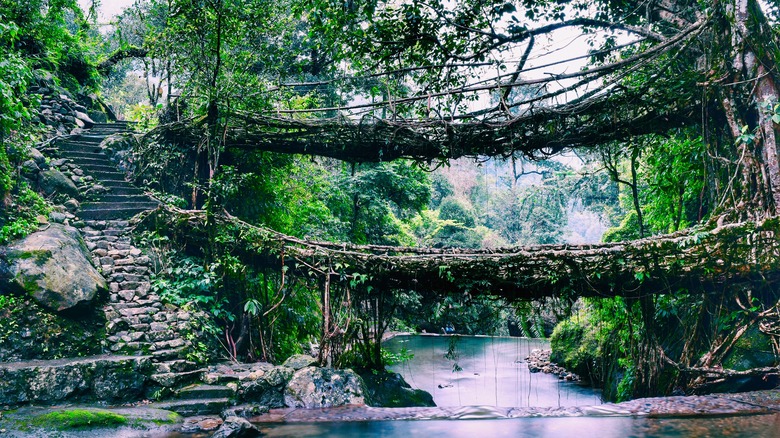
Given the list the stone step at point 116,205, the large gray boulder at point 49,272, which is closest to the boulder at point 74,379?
the large gray boulder at point 49,272

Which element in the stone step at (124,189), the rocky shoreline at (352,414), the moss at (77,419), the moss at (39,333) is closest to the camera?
the moss at (77,419)

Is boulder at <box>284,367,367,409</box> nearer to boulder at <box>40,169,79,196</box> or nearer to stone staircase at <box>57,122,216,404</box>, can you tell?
stone staircase at <box>57,122,216,404</box>

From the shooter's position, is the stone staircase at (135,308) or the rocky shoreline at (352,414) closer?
the rocky shoreline at (352,414)

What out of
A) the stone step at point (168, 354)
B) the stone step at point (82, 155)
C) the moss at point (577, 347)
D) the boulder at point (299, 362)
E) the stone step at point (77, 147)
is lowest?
the moss at point (577, 347)

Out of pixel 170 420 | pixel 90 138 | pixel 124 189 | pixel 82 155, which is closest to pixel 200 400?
pixel 170 420

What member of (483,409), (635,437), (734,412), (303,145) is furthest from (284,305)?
(734,412)

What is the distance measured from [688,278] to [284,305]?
6.32m

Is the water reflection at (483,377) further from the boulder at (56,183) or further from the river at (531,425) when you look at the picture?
the boulder at (56,183)

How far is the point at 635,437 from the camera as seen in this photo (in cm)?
541

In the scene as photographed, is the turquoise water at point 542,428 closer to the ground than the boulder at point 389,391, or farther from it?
farther from it

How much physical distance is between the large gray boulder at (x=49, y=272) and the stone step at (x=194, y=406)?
6.41 ft

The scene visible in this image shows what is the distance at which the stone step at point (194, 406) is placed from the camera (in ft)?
19.7

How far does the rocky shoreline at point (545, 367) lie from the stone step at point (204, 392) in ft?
27.2

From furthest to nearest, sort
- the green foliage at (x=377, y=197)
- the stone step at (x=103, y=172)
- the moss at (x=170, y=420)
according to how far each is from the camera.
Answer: the green foliage at (x=377, y=197), the stone step at (x=103, y=172), the moss at (x=170, y=420)
